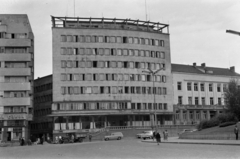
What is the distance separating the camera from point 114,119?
86.8 m

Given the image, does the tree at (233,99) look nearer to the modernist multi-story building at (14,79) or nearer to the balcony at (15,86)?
the modernist multi-story building at (14,79)

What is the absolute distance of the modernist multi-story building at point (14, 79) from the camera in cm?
8188

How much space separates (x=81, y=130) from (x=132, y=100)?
45.6 feet

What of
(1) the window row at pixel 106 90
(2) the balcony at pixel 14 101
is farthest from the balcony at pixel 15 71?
(1) the window row at pixel 106 90

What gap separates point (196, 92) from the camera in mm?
97438

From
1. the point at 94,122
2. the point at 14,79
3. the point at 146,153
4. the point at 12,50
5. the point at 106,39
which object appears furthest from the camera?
the point at 106,39

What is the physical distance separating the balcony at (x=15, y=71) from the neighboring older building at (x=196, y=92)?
3534 cm

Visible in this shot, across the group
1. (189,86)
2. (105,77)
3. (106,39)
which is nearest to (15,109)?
(105,77)

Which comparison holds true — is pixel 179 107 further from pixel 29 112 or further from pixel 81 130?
pixel 29 112

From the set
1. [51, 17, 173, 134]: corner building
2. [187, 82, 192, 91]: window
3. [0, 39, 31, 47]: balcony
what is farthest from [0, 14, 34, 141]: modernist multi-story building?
[187, 82, 192, 91]: window

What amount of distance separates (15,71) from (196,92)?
45.0 meters

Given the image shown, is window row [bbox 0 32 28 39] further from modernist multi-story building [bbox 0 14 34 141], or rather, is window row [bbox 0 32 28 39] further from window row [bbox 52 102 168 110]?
window row [bbox 52 102 168 110]

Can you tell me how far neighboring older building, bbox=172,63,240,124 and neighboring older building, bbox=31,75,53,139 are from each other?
31.8 meters

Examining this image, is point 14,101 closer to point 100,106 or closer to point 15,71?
point 15,71
